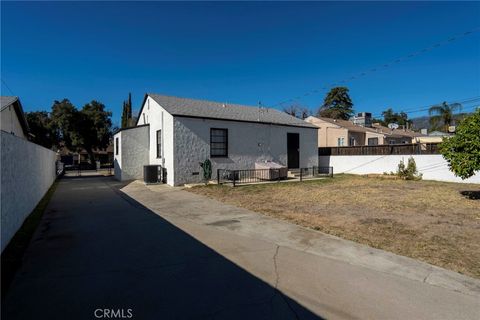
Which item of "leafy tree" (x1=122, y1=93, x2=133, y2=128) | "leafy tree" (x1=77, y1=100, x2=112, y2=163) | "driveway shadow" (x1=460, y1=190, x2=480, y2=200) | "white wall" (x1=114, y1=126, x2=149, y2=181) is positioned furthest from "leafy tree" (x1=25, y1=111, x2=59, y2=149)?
"driveway shadow" (x1=460, y1=190, x2=480, y2=200)

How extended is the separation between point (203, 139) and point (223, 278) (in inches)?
477

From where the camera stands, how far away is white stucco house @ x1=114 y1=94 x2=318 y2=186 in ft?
48.6

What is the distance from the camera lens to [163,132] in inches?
618

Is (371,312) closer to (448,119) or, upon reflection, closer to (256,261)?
(256,261)

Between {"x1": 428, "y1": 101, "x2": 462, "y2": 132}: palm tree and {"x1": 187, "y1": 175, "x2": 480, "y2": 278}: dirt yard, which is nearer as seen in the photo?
{"x1": 187, "y1": 175, "x2": 480, "y2": 278}: dirt yard

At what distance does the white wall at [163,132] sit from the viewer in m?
14.7

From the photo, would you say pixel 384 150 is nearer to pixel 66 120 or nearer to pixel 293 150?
pixel 293 150

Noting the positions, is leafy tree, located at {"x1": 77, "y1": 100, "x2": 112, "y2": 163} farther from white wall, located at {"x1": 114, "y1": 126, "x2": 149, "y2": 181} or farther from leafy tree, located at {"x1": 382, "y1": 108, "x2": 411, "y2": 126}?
leafy tree, located at {"x1": 382, "y1": 108, "x2": 411, "y2": 126}

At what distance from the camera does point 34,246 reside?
4988 millimetres

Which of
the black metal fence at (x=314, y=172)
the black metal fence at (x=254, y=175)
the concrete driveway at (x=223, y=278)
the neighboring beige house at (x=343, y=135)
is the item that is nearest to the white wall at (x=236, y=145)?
the black metal fence at (x=254, y=175)

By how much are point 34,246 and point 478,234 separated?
8.74 meters

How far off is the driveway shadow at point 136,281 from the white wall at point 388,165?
16.2 m

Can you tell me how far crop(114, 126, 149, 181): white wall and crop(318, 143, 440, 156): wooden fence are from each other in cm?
1428

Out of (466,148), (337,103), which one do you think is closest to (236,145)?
(466,148)
